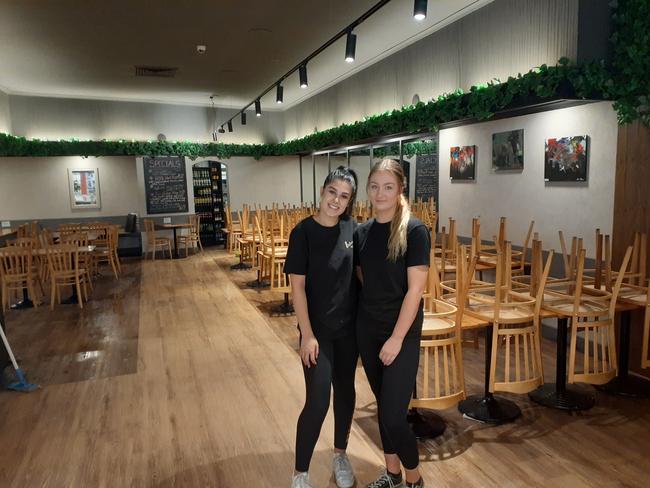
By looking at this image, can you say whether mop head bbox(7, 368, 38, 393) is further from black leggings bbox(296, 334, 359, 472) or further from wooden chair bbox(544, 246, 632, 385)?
wooden chair bbox(544, 246, 632, 385)

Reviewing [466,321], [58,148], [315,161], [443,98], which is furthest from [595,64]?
[58,148]

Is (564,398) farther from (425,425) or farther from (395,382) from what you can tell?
(395,382)

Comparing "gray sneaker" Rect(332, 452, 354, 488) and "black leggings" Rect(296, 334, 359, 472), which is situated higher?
"black leggings" Rect(296, 334, 359, 472)

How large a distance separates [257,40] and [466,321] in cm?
529

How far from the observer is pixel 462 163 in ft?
20.4

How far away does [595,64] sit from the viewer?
3.99 m

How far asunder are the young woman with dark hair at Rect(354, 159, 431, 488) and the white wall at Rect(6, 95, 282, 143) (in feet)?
34.8

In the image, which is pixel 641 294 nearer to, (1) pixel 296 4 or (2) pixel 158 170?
(1) pixel 296 4

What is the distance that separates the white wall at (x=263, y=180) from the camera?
12.4 metres

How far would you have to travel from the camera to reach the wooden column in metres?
3.73

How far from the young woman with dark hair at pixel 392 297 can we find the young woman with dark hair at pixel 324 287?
3.0 inches

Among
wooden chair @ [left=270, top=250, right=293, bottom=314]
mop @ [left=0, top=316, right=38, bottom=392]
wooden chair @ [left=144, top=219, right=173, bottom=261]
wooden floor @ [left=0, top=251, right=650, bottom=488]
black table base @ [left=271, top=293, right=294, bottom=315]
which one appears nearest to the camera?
wooden floor @ [left=0, top=251, right=650, bottom=488]

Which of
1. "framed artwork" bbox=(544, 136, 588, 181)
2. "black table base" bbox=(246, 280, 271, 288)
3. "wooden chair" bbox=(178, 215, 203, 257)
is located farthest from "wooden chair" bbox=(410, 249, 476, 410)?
"wooden chair" bbox=(178, 215, 203, 257)

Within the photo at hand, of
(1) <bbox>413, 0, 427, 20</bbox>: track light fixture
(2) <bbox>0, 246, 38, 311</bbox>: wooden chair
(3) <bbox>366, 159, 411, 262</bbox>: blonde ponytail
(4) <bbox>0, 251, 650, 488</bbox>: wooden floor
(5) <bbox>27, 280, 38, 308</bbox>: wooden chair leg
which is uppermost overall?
(1) <bbox>413, 0, 427, 20</bbox>: track light fixture
